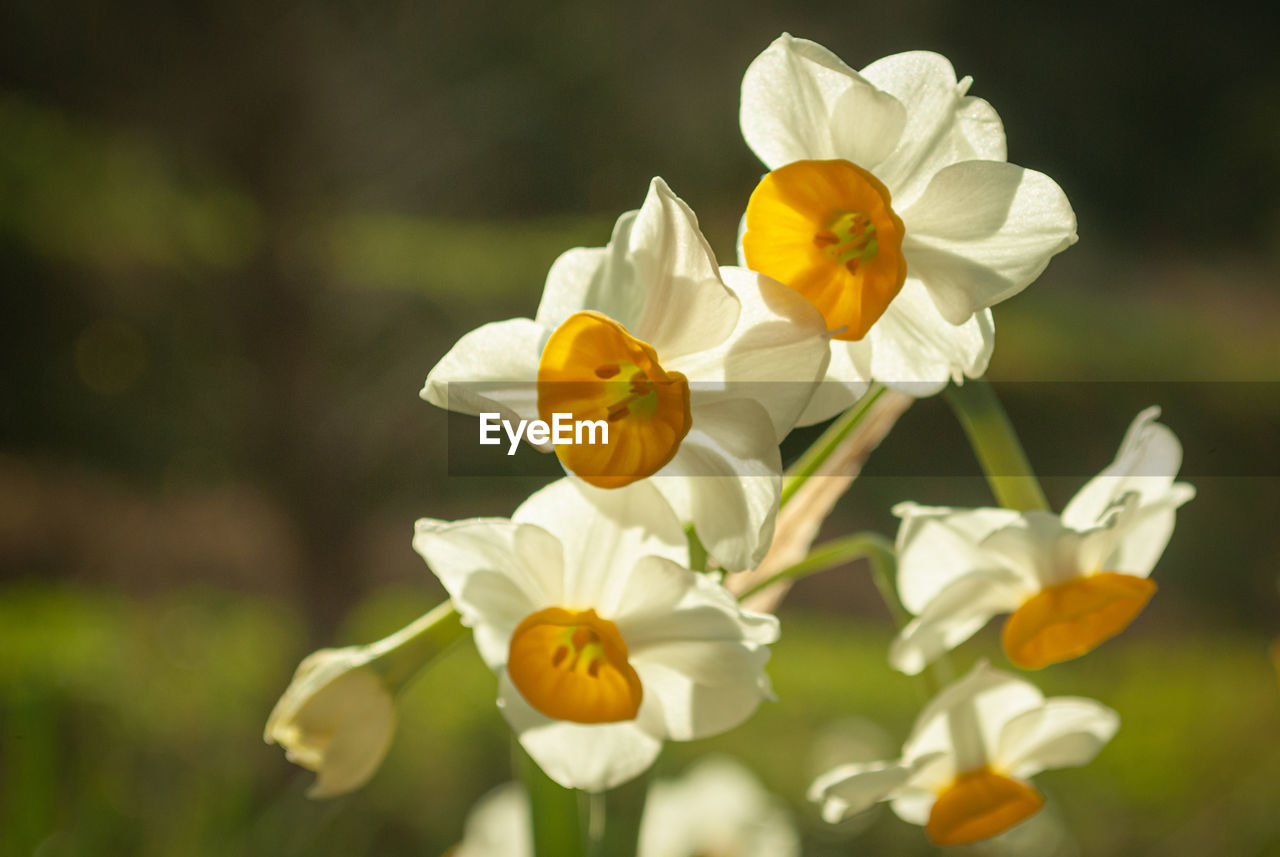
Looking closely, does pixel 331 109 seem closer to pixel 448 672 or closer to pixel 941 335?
pixel 448 672

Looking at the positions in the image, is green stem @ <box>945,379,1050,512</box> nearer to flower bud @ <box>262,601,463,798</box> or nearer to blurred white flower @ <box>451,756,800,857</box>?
flower bud @ <box>262,601,463,798</box>

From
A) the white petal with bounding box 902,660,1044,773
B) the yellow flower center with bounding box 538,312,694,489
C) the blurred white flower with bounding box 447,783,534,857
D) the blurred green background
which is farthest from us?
the blurred green background

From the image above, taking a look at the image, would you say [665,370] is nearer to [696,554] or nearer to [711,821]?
[696,554]

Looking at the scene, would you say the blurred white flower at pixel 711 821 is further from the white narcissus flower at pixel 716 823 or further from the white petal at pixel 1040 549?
the white petal at pixel 1040 549

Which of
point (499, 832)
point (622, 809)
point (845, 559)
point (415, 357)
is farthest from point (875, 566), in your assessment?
point (415, 357)

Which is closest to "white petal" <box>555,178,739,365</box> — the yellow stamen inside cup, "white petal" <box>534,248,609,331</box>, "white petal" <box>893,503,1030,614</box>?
"white petal" <box>534,248,609,331</box>

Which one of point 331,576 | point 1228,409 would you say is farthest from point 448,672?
point 1228,409

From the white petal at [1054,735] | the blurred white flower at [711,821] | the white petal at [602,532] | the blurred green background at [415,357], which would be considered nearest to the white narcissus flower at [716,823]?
the blurred white flower at [711,821]
